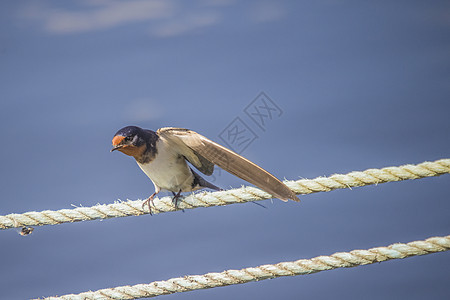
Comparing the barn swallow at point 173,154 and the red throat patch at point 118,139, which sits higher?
the red throat patch at point 118,139

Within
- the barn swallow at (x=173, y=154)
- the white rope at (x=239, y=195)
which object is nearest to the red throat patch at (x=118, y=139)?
the barn swallow at (x=173, y=154)

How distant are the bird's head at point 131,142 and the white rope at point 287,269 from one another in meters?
0.56

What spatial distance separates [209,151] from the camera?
1.81 meters

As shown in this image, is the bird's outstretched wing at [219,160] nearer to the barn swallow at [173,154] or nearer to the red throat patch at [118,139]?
the barn swallow at [173,154]

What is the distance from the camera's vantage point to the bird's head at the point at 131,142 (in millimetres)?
1988

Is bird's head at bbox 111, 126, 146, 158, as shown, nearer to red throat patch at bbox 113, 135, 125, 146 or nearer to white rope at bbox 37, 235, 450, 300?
red throat patch at bbox 113, 135, 125, 146

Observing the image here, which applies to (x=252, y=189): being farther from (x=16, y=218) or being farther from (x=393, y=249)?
(x=16, y=218)

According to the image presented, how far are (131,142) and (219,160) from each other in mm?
383

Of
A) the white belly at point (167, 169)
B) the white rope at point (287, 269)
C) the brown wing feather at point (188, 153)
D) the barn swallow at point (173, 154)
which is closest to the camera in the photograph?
the white rope at point (287, 269)

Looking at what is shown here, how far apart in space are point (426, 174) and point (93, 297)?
95 centimetres

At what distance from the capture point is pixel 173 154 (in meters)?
2.07

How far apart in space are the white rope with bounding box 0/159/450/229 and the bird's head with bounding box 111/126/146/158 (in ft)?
0.85

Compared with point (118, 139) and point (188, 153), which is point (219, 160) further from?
point (118, 139)

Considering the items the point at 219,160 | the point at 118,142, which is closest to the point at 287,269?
the point at 219,160
